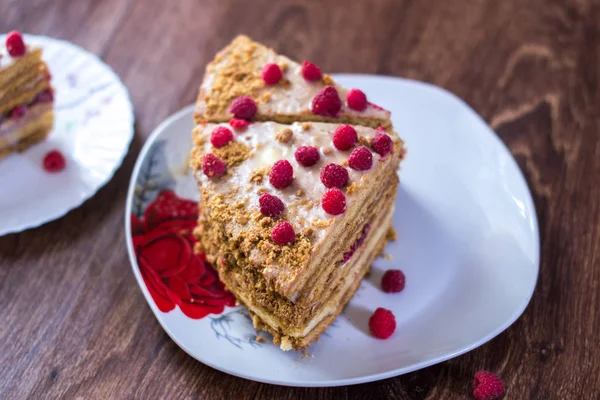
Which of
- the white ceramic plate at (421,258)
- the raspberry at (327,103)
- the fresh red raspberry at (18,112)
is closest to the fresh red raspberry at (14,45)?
the fresh red raspberry at (18,112)

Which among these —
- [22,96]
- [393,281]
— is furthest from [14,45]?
[393,281]

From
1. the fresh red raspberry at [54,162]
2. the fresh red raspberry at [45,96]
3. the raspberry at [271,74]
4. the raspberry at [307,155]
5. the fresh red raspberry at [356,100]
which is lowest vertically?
the fresh red raspberry at [54,162]

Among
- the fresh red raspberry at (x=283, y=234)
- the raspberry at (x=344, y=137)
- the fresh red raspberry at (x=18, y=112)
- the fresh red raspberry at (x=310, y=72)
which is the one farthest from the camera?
the fresh red raspberry at (x=18, y=112)

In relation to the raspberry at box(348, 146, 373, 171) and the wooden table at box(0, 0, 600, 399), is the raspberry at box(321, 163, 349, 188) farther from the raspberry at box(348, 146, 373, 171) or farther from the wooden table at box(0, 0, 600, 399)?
the wooden table at box(0, 0, 600, 399)

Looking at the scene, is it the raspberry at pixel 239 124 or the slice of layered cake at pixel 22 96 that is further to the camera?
the slice of layered cake at pixel 22 96

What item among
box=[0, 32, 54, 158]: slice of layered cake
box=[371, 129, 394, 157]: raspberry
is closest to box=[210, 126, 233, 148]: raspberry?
box=[371, 129, 394, 157]: raspberry

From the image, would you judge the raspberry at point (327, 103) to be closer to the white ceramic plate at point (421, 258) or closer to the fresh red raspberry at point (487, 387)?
the white ceramic plate at point (421, 258)
